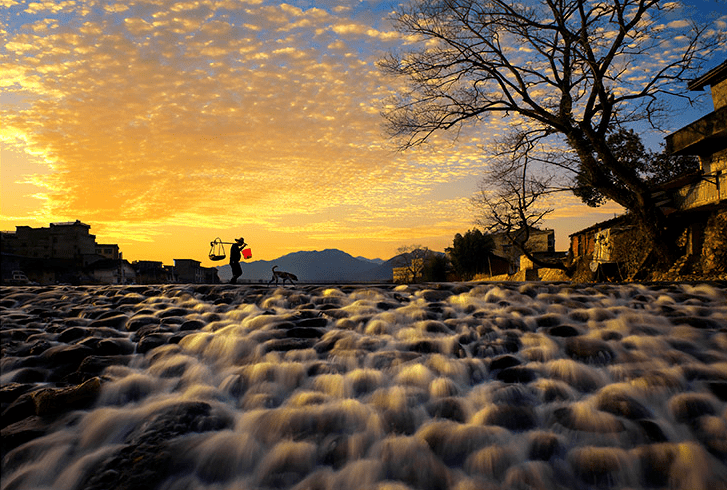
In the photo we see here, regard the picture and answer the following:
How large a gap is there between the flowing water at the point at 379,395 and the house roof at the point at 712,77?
17869 mm

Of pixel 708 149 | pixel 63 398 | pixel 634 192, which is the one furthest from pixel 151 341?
pixel 708 149

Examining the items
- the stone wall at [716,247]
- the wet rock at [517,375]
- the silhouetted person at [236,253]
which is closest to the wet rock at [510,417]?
the wet rock at [517,375]

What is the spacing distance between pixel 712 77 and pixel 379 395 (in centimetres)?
2393

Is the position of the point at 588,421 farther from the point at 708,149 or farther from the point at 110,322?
the point at 708,149

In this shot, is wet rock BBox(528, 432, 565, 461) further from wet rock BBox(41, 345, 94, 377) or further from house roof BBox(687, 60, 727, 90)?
house roof BBox(687, 60, 727, 90)

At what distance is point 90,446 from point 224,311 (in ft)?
11.5

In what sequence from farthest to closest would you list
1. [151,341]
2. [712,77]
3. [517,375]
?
1. [712,77]
2. [151,341]
3. [517,375]

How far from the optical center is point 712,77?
65.2ft

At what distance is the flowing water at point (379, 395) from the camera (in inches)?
130

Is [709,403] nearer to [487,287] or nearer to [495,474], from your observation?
[495,474]

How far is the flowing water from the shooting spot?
330 centimetres

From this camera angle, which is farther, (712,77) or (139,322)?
(712,77)

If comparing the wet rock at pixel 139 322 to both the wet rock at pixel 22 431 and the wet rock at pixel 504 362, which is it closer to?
the wet rock at pixel 22 431

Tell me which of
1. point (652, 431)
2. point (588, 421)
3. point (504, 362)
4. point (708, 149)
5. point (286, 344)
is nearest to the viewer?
point (652, 431)
